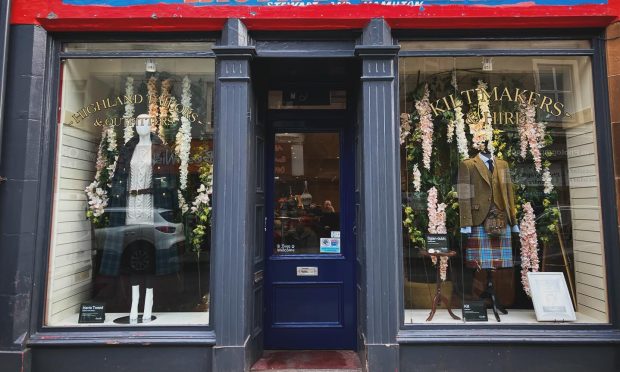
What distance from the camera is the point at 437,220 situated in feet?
15.3

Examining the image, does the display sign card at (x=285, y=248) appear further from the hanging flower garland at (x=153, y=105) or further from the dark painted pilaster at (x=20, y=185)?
the dark painted pilaster at (x=20, y=185)

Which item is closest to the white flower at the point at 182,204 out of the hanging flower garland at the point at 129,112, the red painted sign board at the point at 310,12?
the hanging flower garland at the point at 129,112

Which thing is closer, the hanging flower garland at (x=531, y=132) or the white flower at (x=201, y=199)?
the white flower at (x=201, y=199)

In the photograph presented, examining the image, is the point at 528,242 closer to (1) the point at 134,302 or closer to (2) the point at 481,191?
(2) the point at 481,191

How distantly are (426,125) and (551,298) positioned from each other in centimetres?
239

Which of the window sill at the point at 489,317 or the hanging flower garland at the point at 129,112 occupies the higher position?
the hanging flower garland at the point at 129,112

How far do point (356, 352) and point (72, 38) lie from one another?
4.96m

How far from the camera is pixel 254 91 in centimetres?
462

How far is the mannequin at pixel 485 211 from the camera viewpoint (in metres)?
4.60

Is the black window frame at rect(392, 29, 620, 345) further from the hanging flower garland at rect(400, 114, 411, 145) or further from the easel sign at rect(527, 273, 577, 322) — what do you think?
the hanging flower garland at rect(400, 114, 411, 145)

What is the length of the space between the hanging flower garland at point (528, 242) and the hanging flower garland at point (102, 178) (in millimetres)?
5015

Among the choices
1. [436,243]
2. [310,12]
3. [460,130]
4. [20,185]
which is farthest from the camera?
[460,130]

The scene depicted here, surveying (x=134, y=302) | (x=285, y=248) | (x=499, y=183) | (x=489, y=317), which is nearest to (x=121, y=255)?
(x=134, y=302)

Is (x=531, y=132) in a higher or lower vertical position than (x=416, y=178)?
higher
